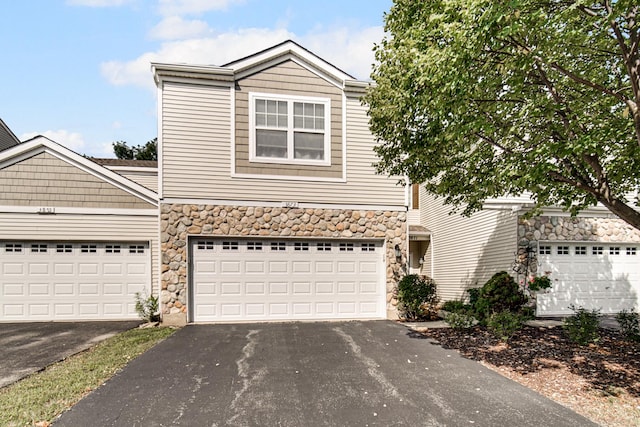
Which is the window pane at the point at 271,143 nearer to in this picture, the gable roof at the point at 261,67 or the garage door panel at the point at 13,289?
the gable roof at the point at 261,67

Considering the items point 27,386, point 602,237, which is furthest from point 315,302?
point 602,237

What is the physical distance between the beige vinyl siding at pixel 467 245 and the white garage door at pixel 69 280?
10517mm

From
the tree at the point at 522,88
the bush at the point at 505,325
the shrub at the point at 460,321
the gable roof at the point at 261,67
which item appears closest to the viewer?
the tree at the point at 522,88

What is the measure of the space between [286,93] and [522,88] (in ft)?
20.2

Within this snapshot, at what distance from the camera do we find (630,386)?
16.3 feet

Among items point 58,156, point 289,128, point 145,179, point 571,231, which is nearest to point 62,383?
point 289,128

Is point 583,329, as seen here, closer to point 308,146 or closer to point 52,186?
point 308,146

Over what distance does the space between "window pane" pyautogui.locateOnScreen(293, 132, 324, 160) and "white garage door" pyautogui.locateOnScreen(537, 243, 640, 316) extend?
24.2ft

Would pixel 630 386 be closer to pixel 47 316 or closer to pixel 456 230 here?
pixel 456 230

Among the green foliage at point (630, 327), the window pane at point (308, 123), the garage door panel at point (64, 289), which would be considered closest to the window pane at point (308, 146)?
the window pane at point (308, 123)

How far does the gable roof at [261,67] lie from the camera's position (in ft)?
30.0

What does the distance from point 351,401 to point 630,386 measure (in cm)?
409

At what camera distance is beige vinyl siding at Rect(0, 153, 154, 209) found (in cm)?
966

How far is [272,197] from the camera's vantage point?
9.55 metres
